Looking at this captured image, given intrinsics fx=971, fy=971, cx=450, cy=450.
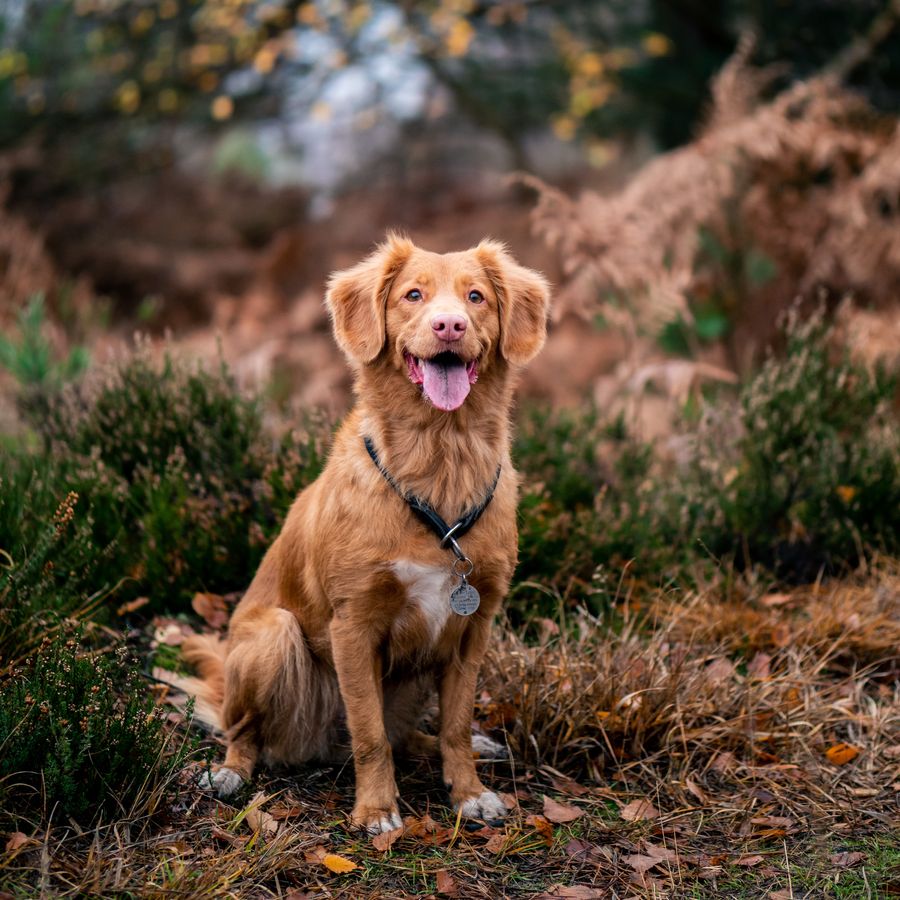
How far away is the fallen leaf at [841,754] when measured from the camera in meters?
3.40

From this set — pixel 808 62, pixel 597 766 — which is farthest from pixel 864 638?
pixel 808 62

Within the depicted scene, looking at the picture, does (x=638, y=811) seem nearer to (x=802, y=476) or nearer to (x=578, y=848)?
(x=578, y=848)

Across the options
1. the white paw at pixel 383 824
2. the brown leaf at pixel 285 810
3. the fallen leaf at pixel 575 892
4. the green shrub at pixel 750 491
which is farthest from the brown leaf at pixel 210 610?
the fallen leaf at pixel 575 892

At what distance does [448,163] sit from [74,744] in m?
10.7

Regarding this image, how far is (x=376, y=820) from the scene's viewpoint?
2.88 meters

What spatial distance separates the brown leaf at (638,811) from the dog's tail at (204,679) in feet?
4.49

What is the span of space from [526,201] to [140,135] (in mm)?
4712

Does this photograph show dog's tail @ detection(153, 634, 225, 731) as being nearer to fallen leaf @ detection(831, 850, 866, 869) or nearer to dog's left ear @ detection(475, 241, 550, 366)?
dog's left ear @ detection(475, 241, 550, 366)

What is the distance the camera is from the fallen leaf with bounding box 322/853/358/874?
8.66ft

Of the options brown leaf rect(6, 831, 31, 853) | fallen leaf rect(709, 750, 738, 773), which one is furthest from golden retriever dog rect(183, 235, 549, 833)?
fallen leaf rect(709, 750, 738, 773)

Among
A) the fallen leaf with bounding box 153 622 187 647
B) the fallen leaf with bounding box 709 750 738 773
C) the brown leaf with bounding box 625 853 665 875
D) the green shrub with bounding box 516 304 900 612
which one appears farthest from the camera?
the green shrub with bounding box 516 304 900 612

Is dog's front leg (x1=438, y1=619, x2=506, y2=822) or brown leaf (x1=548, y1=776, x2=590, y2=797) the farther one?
brown leaf (x1=548, y1=776, x2=590, y2=797)

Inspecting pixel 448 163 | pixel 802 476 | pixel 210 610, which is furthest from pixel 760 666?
pixel 448 163

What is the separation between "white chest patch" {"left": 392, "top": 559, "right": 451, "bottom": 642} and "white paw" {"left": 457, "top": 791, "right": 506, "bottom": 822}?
21.3 inches
